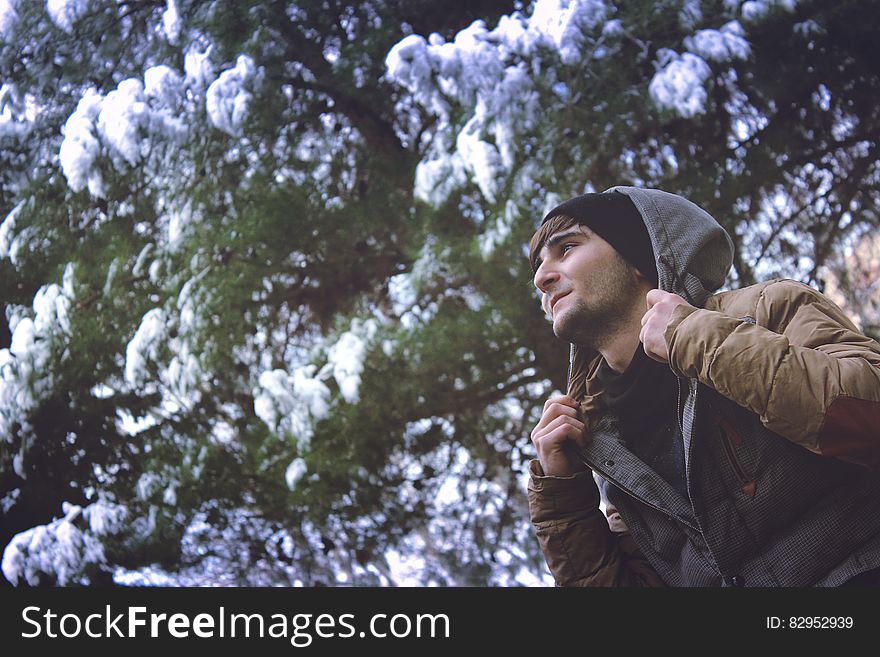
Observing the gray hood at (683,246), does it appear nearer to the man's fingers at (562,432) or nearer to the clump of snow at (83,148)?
the man's fingers at (562,432)

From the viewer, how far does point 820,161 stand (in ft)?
7.31

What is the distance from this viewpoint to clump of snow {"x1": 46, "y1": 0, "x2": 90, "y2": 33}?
264cm

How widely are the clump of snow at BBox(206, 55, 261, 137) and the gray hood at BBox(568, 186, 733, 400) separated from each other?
163cm

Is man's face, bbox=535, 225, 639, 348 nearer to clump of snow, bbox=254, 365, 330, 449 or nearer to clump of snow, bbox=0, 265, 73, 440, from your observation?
clump of snow, bbox=254, 365, 330, 449

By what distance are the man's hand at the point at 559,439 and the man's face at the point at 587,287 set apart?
0.13 m

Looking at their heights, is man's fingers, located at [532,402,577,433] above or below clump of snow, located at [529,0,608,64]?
below

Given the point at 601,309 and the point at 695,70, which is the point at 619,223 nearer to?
the point at 601,309

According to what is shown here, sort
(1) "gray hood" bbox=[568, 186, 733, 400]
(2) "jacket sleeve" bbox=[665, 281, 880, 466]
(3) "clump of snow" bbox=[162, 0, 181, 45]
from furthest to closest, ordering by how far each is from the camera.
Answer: (3) "clump of snow" bbox=[162, 0, 181, 45] < (1) "gray hood" bbox=[568, 186, 733, 400] < (2) "jacket sleeve" bbox=[665, 281, 880, 466]

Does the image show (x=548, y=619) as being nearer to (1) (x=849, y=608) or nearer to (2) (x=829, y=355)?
(1) (x=849, y=608)

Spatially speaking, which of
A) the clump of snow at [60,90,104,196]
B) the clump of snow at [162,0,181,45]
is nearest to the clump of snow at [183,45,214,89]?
the clump of snow at [162,0,181,45]

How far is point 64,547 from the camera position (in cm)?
223

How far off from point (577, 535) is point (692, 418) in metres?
0.27

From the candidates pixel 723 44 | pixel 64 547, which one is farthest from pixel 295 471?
pixel 723 44

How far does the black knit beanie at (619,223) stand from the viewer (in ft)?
3.72
